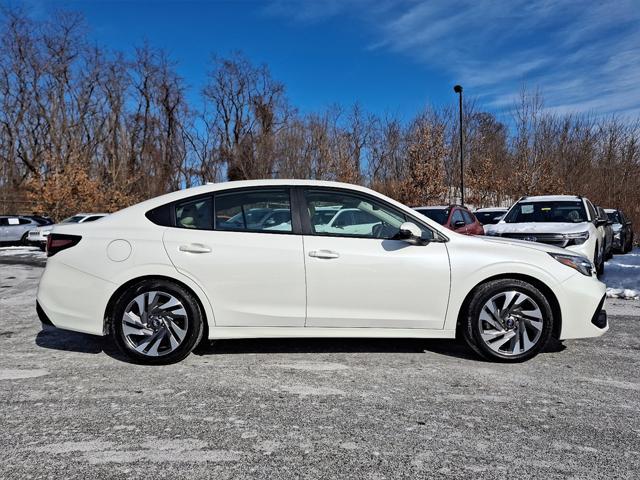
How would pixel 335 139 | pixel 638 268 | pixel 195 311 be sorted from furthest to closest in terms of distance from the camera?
pixel 335 139 → pixel 638 268 → pixel 195 311

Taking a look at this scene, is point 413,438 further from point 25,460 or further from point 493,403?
point 25,460

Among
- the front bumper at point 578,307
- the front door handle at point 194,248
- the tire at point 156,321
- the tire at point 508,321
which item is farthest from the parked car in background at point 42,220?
the front bumper at point 578,307

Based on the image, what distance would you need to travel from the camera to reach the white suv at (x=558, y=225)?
26.6 feet

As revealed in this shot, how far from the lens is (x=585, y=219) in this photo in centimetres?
905

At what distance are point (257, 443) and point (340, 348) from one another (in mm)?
1948

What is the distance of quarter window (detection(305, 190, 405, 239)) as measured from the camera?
163 inches

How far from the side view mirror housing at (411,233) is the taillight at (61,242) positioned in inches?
110

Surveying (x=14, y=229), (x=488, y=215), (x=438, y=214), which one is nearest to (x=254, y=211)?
(x=438, y=214)

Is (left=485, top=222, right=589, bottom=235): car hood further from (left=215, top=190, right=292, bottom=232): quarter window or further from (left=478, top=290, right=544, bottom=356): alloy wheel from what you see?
(left=215, top=190, right=292, bottom=232): quarter window

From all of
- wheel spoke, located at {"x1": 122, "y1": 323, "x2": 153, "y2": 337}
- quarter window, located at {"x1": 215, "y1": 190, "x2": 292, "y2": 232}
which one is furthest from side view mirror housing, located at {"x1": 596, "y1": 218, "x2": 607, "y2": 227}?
wheel spoke, located at {"x1": 122, "y1": 323, "x2": 153, "y2": 337}

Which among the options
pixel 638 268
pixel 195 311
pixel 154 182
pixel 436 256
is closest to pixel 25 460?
pixel 195 311

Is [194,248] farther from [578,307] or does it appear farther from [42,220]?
[42,220]

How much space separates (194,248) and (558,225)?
23.4 ft

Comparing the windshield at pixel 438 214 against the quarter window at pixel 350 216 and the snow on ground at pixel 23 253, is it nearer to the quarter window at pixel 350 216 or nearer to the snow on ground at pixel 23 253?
the quarter window at pixel 350 216
